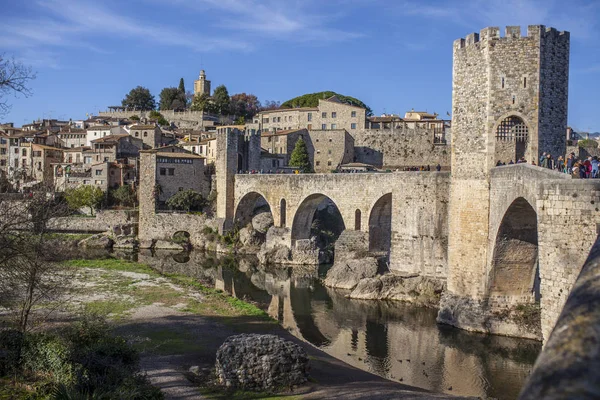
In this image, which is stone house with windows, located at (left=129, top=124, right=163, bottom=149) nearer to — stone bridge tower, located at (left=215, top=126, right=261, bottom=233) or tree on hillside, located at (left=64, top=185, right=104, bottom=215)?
A: tree on hillside, located at (left=64, top=185, right=104, bottom=215)

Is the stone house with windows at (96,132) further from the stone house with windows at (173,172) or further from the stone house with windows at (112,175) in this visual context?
the stone house with windows at (173,172)

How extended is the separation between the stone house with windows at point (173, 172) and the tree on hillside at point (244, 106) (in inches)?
1721

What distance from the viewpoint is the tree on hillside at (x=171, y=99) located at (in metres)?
102

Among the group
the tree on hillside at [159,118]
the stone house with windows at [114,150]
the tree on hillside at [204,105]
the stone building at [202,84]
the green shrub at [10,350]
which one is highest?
the stone building at [202,84]

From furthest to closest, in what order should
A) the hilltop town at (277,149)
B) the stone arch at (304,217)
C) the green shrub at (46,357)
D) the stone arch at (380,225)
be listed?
the hilltop town at (277,149) < the stone arch at (304,217) < the stone arch at (380,225) < the green shrub at (46,357)

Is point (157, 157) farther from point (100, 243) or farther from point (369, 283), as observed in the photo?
point (369, 283)

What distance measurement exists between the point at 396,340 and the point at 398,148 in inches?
1676

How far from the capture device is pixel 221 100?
95938mm

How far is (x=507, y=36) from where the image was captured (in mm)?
20875

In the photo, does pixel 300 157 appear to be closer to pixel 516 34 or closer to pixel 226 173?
pixel 226 173

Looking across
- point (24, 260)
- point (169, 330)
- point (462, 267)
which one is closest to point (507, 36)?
point (462, 267)

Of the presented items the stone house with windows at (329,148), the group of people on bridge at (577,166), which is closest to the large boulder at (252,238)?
the stone house with windows at (329,148)

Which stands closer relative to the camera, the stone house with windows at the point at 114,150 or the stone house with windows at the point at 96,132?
the stone house with windows at the point at 114,150

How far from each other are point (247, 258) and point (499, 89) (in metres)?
27.7
